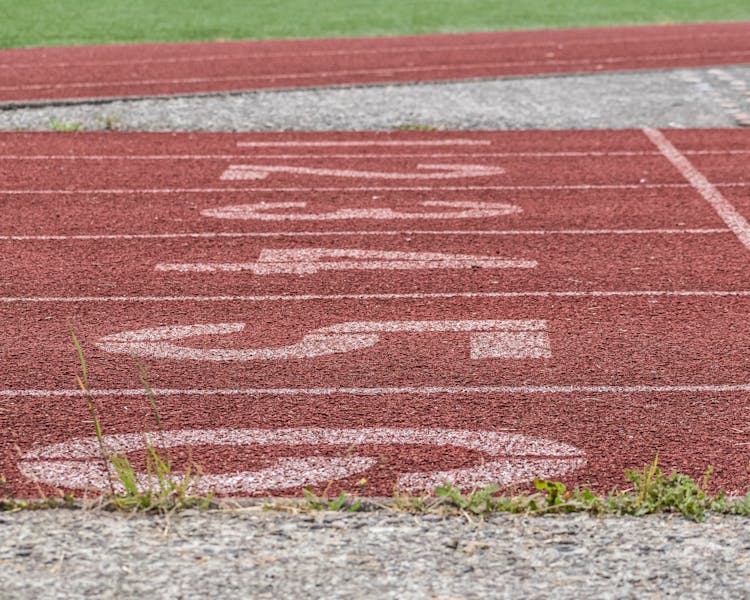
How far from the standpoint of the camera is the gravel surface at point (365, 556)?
4047 millimetres

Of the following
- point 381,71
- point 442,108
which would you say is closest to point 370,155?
point 442,108

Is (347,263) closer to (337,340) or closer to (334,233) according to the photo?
(334,233)

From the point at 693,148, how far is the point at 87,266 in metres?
6.64

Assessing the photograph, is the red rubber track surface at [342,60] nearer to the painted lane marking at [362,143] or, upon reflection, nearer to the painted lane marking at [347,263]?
the painted lane marking at [362,143]

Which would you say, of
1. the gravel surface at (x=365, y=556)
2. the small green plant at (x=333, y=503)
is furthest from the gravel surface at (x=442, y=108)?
the gravel surface at (x=365, y=556)

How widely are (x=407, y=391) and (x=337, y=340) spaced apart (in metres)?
0.90

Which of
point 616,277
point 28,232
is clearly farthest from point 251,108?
point 616,277

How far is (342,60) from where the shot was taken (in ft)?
67.4

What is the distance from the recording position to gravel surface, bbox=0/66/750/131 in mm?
14844

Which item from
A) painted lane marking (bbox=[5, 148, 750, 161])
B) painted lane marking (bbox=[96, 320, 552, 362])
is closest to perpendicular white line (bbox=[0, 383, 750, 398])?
painted lane marking (bbox=[96, 320, 552, 362])

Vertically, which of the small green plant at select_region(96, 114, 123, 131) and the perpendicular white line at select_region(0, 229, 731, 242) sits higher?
the small green plant at select_region(96, 114, 123, 131)

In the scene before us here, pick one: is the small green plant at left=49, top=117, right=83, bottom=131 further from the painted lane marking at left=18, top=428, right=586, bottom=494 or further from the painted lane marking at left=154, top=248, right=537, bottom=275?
the painted lane marking at left=18, top=428, right=586, bottom=494

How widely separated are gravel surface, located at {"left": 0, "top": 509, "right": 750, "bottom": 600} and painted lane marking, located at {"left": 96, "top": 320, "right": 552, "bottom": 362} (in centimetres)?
235

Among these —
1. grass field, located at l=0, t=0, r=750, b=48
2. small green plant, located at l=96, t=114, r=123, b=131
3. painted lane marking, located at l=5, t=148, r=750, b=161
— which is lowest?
painted lane marking, located at l=5, t=148, r=750, b=161
